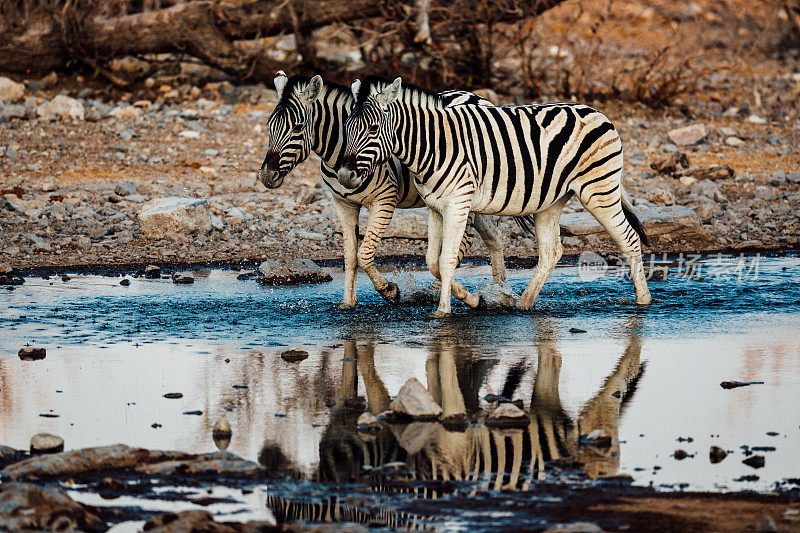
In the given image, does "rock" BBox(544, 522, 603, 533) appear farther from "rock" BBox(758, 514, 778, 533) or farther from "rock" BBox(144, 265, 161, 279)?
"rock" BBox(144, 265, 161, 279)

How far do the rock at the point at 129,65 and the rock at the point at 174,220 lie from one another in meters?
7.10

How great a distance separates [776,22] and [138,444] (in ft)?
79.3

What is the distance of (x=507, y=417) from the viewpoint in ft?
20.1

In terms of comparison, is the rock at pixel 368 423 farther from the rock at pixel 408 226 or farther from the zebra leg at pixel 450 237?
the rock at pixel 408 226

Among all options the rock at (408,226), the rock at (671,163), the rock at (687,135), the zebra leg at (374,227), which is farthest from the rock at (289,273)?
the rock at (687,135)

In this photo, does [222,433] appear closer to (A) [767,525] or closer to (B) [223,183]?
(A) [767,525]

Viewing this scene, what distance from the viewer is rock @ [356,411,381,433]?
6003 millimetres

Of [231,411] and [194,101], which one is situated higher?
[194,101]

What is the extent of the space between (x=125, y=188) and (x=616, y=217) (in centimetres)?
705

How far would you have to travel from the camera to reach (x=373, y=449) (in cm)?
562

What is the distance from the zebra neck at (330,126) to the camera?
929 centimetres

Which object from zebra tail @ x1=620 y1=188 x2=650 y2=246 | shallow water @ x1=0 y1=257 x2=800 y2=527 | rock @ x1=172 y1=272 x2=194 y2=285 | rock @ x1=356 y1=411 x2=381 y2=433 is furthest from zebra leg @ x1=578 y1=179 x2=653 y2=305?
rock @ x1=356 y1=411 x2=381 y2=433

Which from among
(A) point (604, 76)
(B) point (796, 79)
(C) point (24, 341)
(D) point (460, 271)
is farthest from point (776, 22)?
(C) point (24, 341)

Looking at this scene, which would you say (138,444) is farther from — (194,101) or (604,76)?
(604,76)
